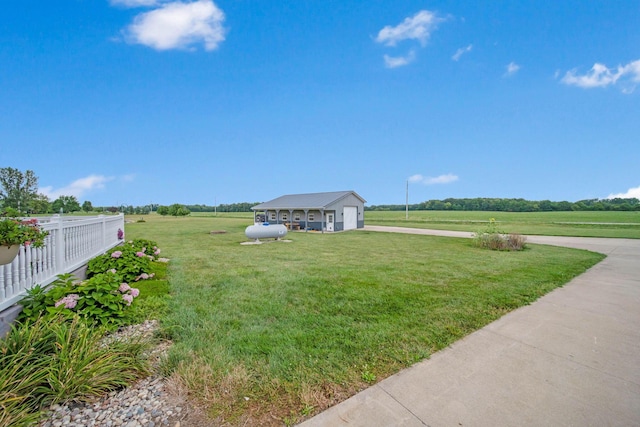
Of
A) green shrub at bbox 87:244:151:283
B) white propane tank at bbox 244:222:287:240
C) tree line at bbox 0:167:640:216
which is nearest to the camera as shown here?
green shrub at bbox 87:244:151:283

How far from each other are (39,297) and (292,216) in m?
20.2

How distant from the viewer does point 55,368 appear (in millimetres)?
2209

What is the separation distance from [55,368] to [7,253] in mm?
1542

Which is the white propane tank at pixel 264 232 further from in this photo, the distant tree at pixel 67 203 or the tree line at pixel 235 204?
the distant tree at pixel 67 203

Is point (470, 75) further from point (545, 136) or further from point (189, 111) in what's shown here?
point (189, 111)

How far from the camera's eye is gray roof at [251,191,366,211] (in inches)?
854

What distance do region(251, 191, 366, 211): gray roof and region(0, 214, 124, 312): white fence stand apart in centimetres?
1568

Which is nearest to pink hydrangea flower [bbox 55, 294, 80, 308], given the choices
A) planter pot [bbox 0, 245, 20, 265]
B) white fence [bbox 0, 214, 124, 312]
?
white fence [bbox 0, 214, 124, 312]

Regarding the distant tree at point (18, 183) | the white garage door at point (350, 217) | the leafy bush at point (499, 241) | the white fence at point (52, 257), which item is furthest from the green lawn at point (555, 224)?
the distant tree at point (18, 183)

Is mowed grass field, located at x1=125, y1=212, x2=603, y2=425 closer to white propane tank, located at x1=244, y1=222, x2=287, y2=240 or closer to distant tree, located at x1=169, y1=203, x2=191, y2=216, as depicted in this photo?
white propane tank, located at x1=244, y1=222, x2=287, y2=240

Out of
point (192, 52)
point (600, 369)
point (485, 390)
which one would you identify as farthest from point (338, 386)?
point (192, 52)

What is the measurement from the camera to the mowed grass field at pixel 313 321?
Result: 2.28 metres

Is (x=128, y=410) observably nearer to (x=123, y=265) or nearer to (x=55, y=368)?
(x=55, y=368)

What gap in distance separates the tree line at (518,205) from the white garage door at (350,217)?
41.6 metres
